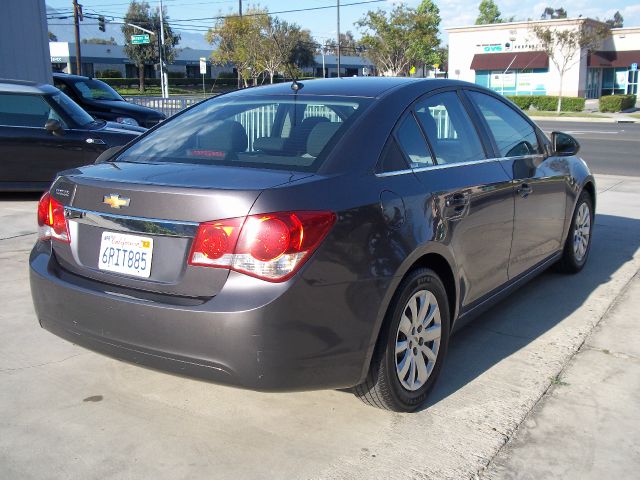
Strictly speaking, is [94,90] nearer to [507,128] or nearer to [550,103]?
[507,128]

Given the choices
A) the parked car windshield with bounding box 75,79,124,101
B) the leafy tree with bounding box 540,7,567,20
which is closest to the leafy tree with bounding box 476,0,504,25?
the leafy tree with bounding box 540,7,567,20

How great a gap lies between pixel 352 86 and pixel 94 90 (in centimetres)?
1290

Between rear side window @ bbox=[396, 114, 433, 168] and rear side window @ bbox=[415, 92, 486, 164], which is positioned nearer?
rear side window @ bbox=[396, 114, 433, 168]

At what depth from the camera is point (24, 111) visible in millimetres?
9102

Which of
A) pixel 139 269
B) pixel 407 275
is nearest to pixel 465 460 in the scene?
pixel 407 275

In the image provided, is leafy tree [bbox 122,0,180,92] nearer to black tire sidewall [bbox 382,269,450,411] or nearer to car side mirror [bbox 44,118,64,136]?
car side mirror [bbox 44,118,64,136]

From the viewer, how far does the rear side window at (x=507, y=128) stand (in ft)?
14.7

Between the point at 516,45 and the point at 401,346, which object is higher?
the point at 516,45

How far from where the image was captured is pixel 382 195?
315 centimetres

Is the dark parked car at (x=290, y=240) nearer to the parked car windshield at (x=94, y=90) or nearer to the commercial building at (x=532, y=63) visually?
the parked car windshield at (x=94, y=90)

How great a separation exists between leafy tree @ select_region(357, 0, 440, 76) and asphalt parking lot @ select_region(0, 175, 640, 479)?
48058 mm

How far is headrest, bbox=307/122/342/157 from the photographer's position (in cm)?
327

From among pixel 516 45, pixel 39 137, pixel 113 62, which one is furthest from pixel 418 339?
pixel 113 62

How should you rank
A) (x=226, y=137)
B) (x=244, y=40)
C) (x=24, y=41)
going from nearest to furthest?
(x=226, y=137), (x=24, y=41), (x=244, y=40)
